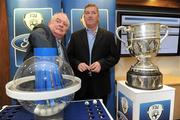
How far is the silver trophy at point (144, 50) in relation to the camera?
53.1 inches

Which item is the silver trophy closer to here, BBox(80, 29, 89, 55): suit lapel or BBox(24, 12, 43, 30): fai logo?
BBox(80, 29, 89, 55): suit lapel

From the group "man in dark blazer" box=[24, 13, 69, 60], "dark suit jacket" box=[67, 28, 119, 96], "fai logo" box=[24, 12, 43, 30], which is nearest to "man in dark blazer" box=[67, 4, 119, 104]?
"dark suit jacket" box=[67, 28, 119, 96]

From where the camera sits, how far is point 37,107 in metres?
0.83

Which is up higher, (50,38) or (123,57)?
(50,38)

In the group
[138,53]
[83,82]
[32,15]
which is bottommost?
[83,82]

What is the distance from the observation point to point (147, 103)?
1.36m

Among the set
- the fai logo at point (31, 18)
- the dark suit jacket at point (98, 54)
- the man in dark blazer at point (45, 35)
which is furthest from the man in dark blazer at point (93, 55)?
the fai logo at point (31, 18)

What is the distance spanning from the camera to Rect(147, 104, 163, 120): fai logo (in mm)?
1372

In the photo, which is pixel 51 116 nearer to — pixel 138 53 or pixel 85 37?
pixel 138 53

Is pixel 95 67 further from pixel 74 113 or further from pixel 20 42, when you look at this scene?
pixel 20 42

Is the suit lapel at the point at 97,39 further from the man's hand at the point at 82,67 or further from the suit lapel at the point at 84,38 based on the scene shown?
the man's hand at the point at 82,67

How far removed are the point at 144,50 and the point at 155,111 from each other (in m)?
0.47

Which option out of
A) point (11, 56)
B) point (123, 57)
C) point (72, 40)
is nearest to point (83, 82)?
point (72, 40)

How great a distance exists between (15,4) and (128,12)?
1441 mm
